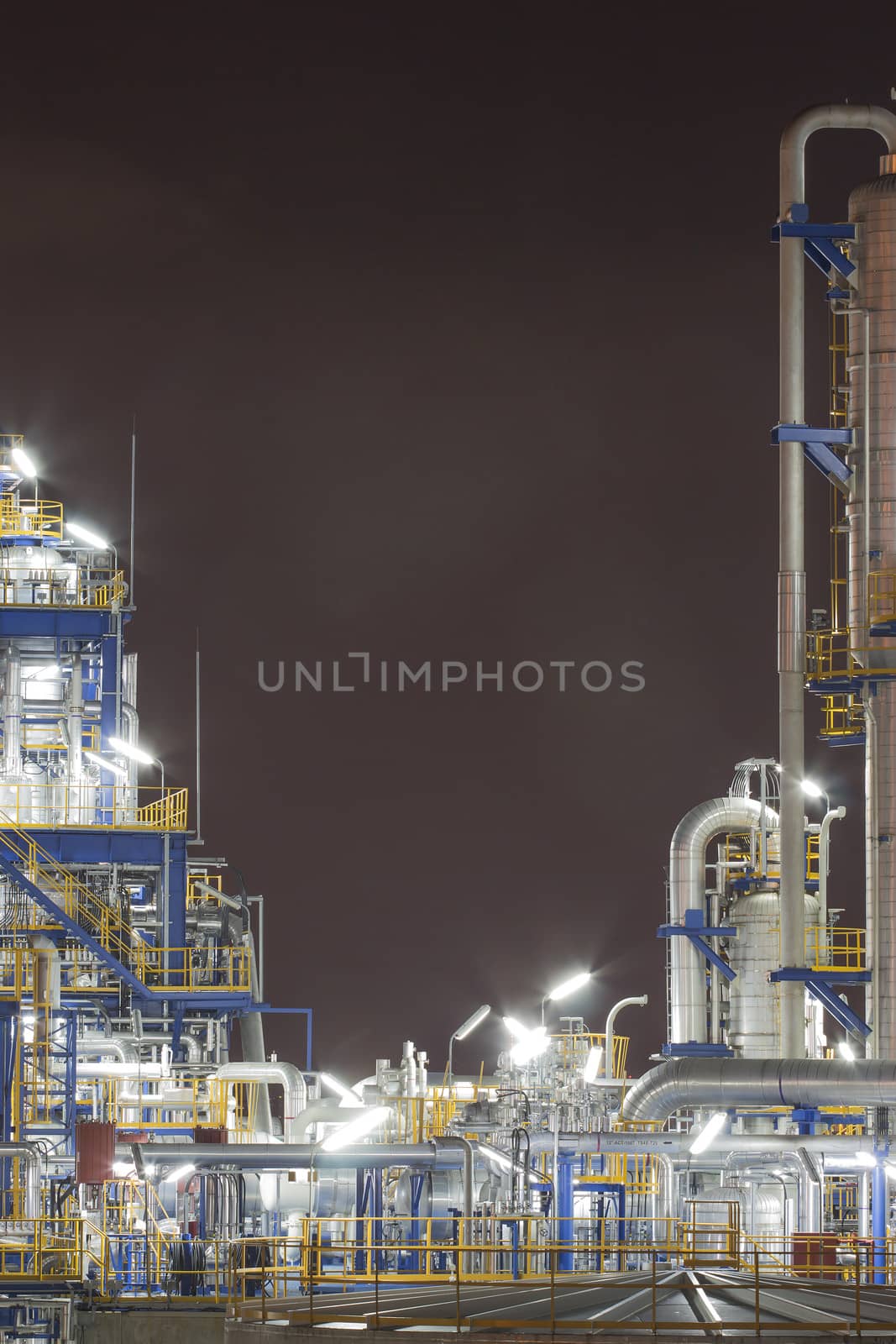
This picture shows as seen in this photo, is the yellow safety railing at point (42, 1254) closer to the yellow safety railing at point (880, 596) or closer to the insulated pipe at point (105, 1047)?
the insulated pipe at point (105, 1047)

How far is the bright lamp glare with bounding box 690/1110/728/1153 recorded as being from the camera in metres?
41.9

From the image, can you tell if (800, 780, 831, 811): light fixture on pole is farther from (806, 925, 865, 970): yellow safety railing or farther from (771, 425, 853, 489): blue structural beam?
(771, 425, 853, 489): blue structural beam

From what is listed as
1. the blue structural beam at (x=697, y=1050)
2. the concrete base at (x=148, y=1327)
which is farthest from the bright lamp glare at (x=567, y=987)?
the concrete base at (x=148, y=1327)

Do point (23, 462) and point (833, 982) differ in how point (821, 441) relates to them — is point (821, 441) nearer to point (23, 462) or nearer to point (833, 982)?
point (833, 982)

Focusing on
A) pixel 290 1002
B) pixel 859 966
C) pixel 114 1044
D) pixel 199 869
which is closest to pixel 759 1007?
pixel 859 966

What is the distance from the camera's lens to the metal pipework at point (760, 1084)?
150 ft

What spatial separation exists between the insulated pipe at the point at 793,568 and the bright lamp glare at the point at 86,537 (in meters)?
25.6

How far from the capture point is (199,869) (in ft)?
227

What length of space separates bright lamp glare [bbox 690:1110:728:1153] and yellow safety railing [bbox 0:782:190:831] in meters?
21.0

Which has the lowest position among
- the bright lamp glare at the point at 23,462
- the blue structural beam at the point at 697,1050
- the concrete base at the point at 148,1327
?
the concrete base at the point at 148,1327

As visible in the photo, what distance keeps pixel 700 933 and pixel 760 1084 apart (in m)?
8.57

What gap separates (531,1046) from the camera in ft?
163

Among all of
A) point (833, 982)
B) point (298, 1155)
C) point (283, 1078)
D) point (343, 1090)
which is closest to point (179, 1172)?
point (298, 1155)

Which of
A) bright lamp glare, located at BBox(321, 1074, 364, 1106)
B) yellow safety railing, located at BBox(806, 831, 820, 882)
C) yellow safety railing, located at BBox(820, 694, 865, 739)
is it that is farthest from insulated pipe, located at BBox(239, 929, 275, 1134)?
yellow safety railing, located at BBox(820, 694, 865, 739)
